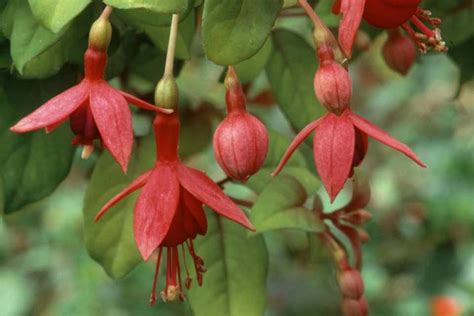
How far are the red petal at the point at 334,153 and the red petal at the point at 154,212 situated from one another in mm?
104

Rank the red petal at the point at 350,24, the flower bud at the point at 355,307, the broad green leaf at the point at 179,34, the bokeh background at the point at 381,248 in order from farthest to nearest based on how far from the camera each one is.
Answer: the bokeh background at the point at 381,248 < the flower bud at the point at 355,307 < the broad green leaf at the point at 179,34 < the red petal at the point at 350,24

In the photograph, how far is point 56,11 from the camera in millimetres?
698

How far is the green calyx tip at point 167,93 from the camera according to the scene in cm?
76

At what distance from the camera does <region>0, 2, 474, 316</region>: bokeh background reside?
2.13m

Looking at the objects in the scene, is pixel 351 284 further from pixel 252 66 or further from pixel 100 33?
pixel 100 33

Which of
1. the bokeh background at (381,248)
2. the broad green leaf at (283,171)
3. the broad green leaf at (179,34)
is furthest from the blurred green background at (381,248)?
the broad green leaf at (179,34)

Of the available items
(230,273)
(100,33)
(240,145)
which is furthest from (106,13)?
(230,273)

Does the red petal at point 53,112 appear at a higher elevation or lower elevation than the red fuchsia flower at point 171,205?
higher

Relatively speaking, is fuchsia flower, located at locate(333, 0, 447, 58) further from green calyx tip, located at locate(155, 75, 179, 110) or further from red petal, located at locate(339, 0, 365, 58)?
green calyx tip, located at locate(155, 75, 179, 110)

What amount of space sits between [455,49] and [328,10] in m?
0.18

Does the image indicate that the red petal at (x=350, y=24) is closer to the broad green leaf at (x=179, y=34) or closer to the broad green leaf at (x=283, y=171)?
the broad green leaf at (x=179, y=34)

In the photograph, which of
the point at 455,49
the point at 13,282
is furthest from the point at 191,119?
the point at 13,282

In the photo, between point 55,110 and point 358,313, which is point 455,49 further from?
point 55,110

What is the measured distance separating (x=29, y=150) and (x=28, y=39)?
0.59 ft
